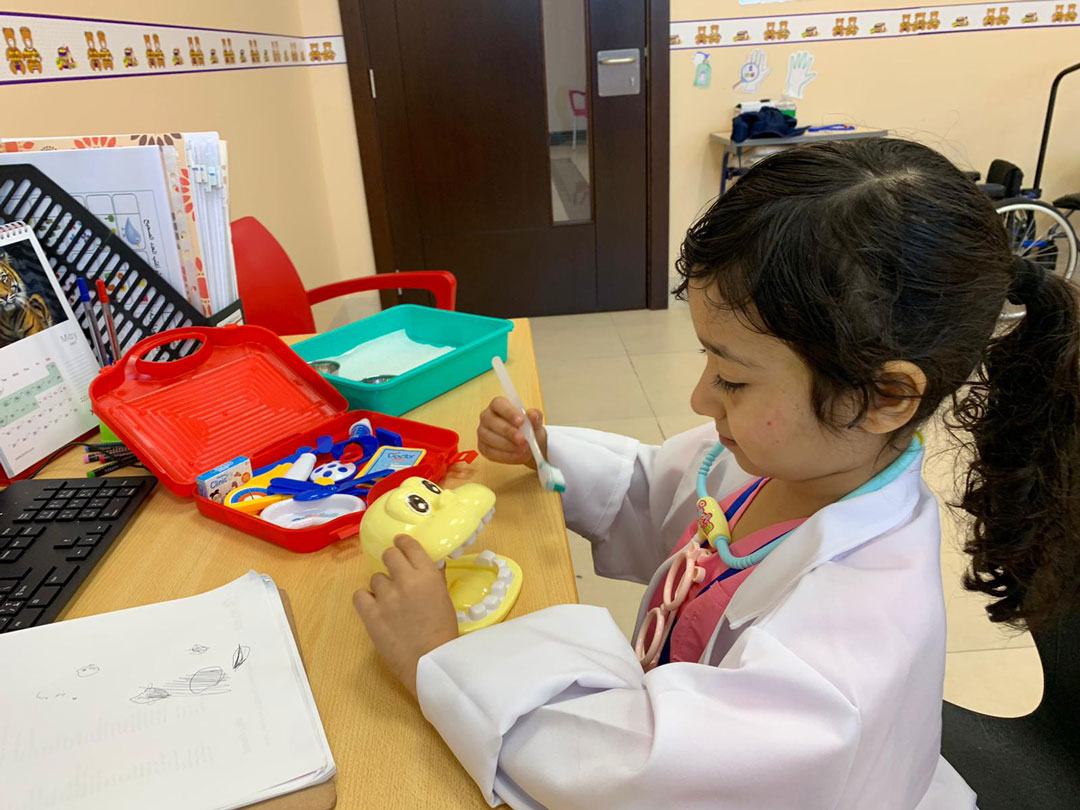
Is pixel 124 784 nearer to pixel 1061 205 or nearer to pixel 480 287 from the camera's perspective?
pixel 480 287

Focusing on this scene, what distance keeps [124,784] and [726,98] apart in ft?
10.9

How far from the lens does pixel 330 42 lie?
304 centimetres

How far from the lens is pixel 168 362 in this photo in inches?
36.8

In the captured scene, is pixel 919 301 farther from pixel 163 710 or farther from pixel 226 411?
pixel 226 411

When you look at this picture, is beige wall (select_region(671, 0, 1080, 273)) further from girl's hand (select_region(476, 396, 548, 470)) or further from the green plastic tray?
girl's hand (select_region(476, 396, 548, 470))

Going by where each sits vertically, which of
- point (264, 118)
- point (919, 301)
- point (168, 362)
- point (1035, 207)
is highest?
point (264, 118)

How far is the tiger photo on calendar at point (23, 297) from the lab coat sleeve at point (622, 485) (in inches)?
24.8

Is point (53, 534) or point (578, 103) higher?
point (578, 103)

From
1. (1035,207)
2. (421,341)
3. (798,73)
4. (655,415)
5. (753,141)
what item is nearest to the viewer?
(421,341)

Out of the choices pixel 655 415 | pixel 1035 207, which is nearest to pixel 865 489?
pixel 655 415

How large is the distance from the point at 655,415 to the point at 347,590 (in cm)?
185

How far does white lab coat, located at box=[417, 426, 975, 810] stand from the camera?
0.49 metres

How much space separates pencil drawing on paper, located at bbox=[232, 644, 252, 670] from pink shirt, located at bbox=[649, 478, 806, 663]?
0.40 meters

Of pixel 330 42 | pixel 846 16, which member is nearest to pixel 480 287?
pixel 330 42
